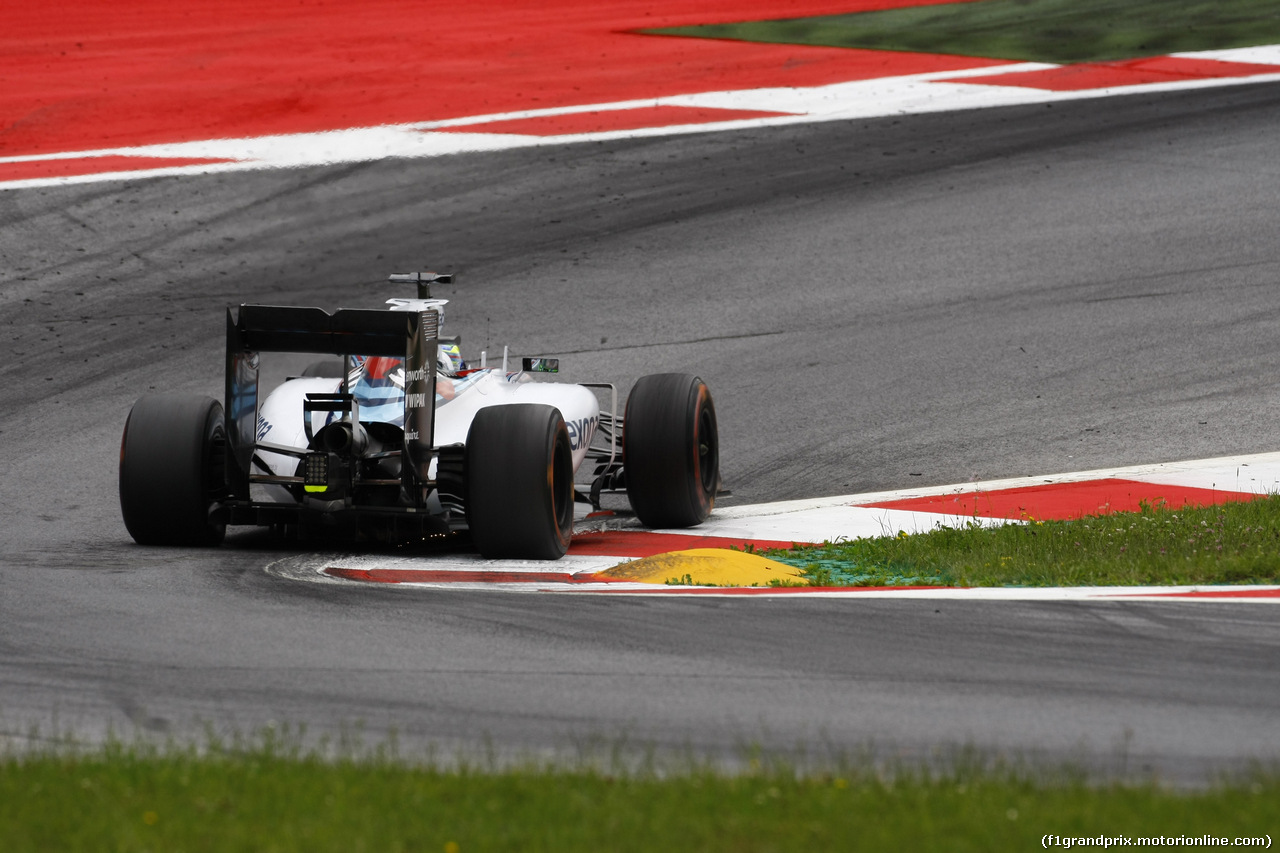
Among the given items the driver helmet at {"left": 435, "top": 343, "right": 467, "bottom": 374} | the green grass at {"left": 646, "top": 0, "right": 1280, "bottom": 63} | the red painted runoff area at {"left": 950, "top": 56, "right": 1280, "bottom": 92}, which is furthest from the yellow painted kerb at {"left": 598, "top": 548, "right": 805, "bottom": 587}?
the green grass at {"left": 646, "top": 0, "right": 1280, "bottom": 63}

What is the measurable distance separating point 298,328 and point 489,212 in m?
9.39

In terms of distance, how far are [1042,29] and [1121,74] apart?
6.99ft

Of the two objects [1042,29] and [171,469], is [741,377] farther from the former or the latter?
[1042,29]

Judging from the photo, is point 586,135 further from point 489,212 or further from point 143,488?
point 143,488

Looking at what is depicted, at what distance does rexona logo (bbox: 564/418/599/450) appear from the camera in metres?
10.6

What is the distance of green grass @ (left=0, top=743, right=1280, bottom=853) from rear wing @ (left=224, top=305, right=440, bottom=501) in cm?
445

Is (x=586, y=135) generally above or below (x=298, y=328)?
above

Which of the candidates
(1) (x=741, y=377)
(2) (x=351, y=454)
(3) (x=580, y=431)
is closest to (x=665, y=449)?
(3) (x=580, y=431)

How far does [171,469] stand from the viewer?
9.49 meters

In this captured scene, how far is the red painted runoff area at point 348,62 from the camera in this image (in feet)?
69.2

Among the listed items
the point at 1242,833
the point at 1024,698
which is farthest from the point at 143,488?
the point at 1242,833

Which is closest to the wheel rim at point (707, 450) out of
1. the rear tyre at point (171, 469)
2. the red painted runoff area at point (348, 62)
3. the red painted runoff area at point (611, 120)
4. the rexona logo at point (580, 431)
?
the rexona logo at point (580, 431)

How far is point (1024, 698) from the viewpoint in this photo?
19.6 feet

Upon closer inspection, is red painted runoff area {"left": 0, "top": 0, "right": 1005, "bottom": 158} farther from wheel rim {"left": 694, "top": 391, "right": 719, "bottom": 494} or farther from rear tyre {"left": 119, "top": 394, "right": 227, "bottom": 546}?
rear tyre {"left": 119, "top": 394, "right": 227, "bottom": 546}
